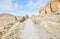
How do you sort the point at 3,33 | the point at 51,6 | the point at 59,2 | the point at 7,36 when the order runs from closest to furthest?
the point at 7,36 → the point at 3,33 → the point at 59,2 → the point at 51,6

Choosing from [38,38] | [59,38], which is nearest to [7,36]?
[38,38]

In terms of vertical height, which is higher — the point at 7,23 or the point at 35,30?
the point at 35,30

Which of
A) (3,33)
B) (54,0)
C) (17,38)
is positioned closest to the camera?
(17,38)

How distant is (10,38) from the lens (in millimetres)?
16328

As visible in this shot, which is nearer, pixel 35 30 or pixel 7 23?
pixel 35 30

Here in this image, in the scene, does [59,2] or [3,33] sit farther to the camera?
[59,2]

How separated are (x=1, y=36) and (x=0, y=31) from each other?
0.68 m

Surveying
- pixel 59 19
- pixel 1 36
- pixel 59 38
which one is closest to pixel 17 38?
pixel 1 36

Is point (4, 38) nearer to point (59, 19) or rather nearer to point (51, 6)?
point (59, 19)

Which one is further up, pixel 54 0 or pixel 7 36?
pixel 54 0

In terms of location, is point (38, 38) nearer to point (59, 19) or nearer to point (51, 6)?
point (59, 19)

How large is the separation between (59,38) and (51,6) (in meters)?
39.1

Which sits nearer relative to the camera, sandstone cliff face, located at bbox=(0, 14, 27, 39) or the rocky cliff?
the rocky cliff

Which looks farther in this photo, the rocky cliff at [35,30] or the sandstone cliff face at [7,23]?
the sandstone cliff face at [7,23]
